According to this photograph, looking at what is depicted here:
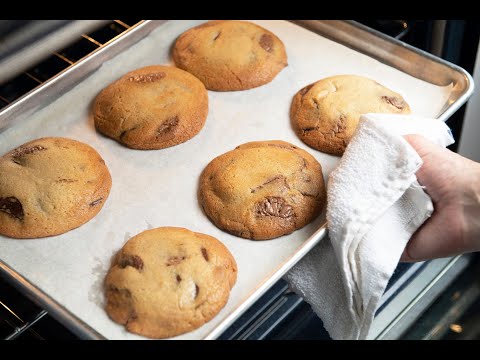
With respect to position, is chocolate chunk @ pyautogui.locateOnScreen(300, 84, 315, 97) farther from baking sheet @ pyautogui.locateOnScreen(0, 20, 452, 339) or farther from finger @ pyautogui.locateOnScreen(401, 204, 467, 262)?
finger @ pyautogui.locateOnScreen(401, 204, 467, 262)

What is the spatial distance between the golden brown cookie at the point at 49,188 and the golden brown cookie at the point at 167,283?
0.15 meters

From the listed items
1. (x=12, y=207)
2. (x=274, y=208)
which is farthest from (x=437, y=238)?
(x=12, y=207)

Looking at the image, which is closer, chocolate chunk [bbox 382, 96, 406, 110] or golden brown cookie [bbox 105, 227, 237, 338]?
golden brown cookie [bbox 105, 227, 237, 338]

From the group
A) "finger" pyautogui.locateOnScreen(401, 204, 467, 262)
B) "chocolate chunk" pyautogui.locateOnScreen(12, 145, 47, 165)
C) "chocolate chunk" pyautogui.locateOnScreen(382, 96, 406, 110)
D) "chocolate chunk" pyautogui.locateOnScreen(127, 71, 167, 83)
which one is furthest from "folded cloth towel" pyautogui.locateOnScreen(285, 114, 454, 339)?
"chocolate chunk" pyautogui.locateOnScreen(12, 145, 47, 165)

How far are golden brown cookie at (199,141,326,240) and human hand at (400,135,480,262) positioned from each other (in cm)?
21

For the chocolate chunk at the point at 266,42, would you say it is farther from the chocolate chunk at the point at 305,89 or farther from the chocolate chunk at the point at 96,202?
the chocolate chunk at the point at 96,202

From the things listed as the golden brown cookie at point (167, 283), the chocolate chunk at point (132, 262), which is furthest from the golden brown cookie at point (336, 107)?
the chocolate chunk at point (132, 262)

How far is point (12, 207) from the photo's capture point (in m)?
1.34

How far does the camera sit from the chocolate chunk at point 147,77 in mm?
1565

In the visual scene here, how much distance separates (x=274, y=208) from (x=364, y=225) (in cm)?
18

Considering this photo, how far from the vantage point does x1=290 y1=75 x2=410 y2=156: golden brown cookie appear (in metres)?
1.49

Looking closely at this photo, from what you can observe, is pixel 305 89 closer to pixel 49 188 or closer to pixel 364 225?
pixel 364 225
